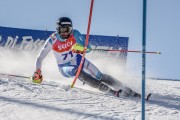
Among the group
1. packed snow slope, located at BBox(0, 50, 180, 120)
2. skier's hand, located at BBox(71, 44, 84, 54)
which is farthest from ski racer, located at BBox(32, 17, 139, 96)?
packed snow slope, located at BBox(0, 50, 180, 120)

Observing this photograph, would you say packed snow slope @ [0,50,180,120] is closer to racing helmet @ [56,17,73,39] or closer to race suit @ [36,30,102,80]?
race suit @ [36,30,102,80]

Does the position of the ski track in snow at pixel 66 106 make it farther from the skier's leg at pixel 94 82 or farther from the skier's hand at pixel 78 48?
the skier's hand at pixel 78 48

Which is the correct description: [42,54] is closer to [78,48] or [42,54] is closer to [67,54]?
[67,54]

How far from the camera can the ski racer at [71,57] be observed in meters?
5.77

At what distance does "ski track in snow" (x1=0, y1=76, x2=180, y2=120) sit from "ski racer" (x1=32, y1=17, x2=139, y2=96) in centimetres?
45

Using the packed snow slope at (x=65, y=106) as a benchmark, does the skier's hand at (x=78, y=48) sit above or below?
above

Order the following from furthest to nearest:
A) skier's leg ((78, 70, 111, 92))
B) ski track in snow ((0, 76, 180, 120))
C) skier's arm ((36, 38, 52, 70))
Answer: skier's arm ((36, 38, 52, 70)) → skier's leg ((78, 70, 111, 92)) → ski track in snow ((0, 76, 180, 120))

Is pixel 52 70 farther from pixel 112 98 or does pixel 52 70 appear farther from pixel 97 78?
pixel 112 98

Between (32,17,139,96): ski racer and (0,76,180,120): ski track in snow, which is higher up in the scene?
(32,17,139,96): ski racer

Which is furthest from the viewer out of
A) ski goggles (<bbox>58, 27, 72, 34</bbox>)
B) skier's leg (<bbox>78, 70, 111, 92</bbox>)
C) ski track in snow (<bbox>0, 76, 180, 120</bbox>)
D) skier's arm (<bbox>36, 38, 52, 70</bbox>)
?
ski goggles (<bbox>58, 27, 72, 34</bbox>)

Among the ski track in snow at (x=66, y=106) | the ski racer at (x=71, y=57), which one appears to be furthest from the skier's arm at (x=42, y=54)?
the ski track in snow at (x=66, y=106)

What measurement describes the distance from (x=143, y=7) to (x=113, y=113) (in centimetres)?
167

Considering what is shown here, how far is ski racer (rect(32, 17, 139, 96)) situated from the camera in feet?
18.9

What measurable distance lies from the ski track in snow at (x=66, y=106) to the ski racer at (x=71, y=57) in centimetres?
45
